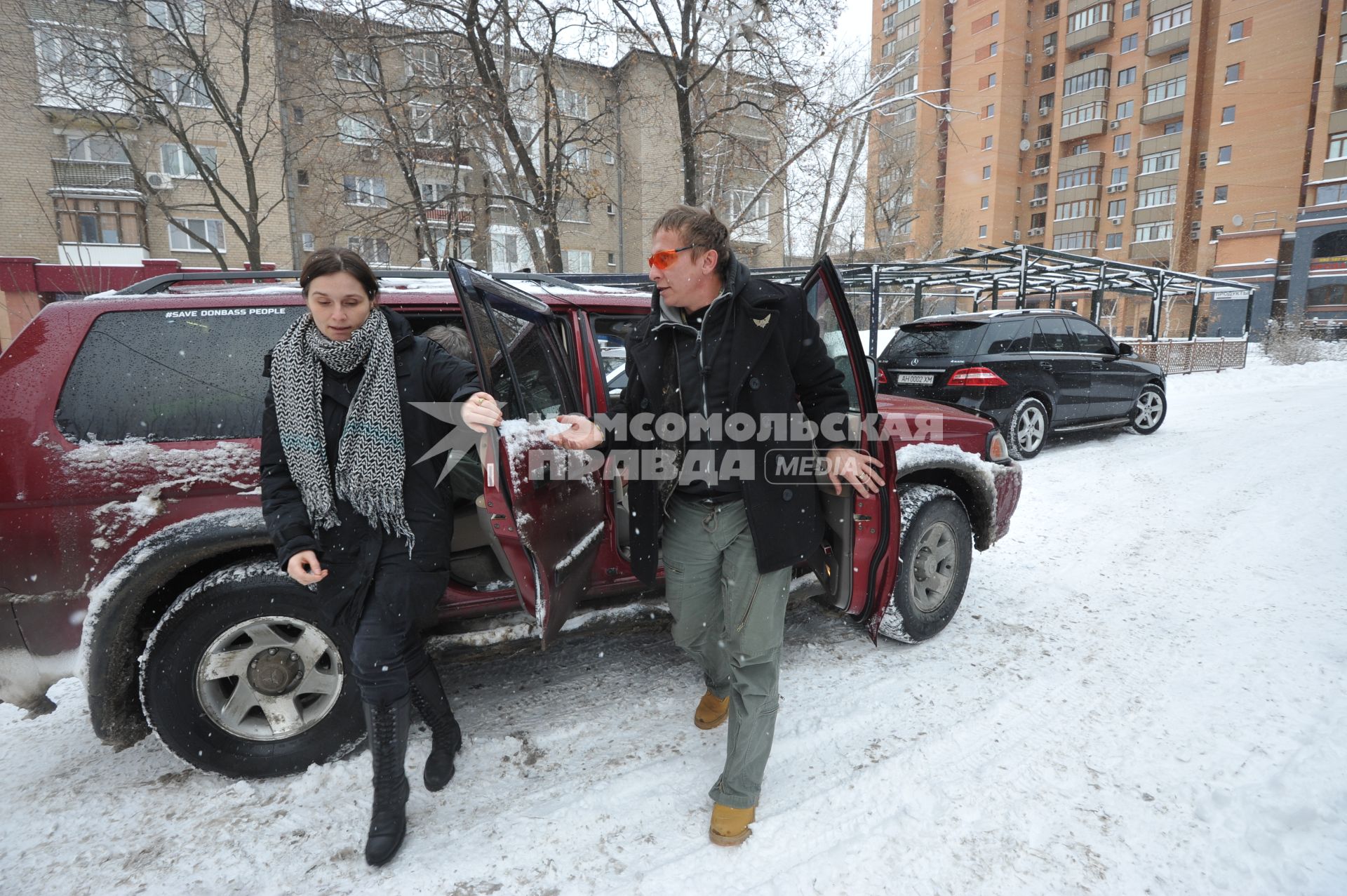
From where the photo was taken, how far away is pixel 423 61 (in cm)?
1179

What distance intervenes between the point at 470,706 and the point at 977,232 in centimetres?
6079

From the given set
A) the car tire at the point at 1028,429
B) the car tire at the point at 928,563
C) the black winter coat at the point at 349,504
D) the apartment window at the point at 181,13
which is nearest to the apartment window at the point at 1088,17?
the car tire at the point at 1028,429

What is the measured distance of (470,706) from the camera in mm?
2871

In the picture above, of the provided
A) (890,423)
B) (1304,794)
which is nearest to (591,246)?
(890,423)

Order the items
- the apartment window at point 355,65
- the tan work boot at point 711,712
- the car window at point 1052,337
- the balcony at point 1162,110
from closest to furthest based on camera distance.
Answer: the tan work boot at point 711,712
the car window at point 1052,337
the apartment window at point 355,65
the balcony at point 1162,110

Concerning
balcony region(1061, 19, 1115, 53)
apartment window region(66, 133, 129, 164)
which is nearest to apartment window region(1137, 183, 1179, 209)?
balcony region(1061, 19, 1115, 53)

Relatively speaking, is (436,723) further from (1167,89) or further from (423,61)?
(1167,89)

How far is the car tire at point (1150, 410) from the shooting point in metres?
A: 8.72

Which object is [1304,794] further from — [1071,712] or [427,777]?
[427,777]

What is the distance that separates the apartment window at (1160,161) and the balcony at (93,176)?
5873cm

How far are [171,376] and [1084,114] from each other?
6436 centimetres

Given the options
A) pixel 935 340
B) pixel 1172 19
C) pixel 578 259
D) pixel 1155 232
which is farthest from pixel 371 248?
pixel 1172 19

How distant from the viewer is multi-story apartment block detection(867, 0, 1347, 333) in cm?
3372

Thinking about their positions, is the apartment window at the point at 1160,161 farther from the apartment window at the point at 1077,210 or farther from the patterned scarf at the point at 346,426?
the patterned scarf at the point at 346,426
